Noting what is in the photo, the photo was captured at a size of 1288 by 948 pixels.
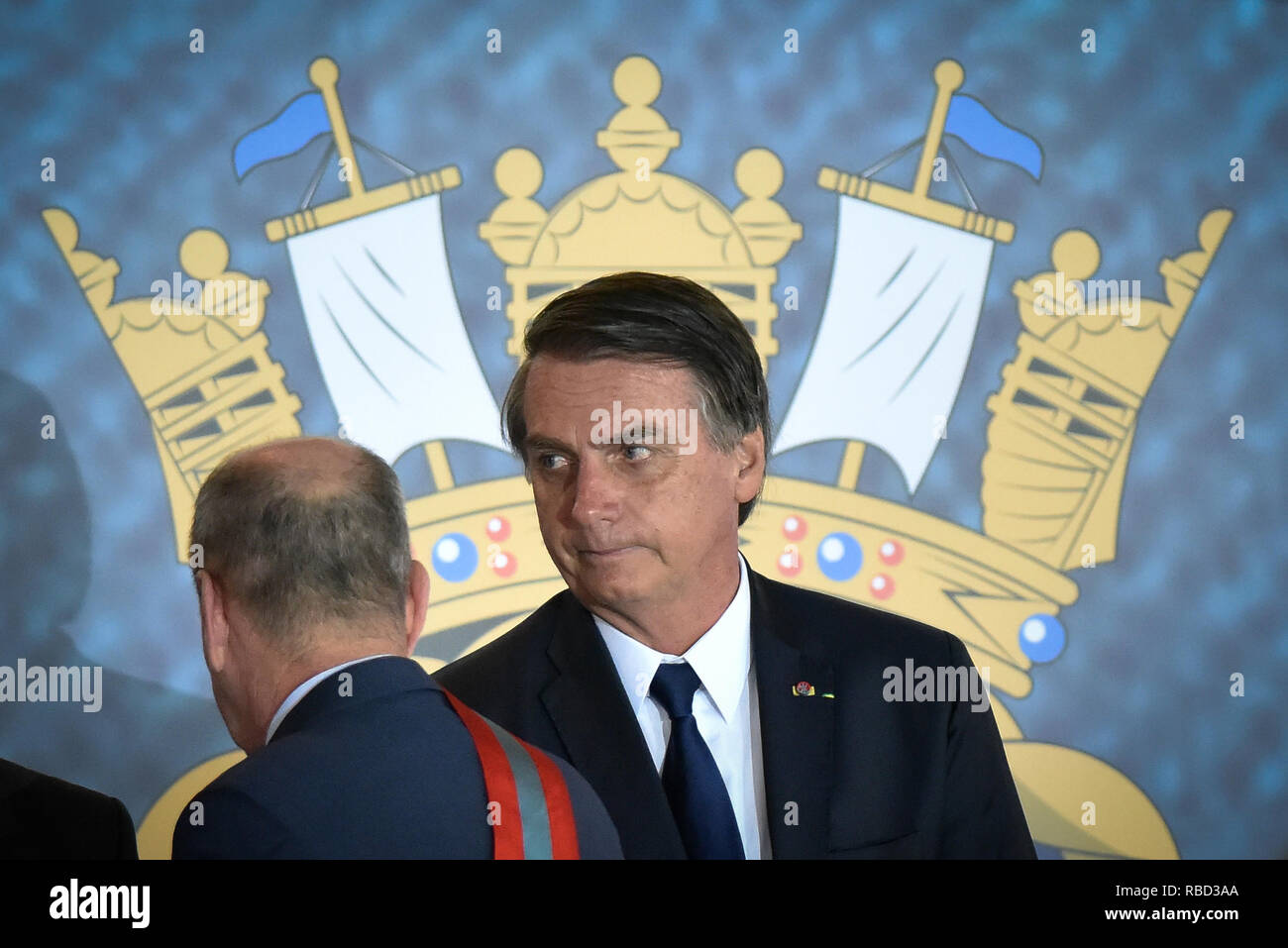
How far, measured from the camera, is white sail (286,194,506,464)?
339 centimetres

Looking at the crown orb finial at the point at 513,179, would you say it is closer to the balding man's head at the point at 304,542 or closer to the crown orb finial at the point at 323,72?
the crown orb finial at the point at 323,72

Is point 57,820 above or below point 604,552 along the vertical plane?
below

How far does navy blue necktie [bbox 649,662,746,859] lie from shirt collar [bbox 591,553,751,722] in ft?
0.04

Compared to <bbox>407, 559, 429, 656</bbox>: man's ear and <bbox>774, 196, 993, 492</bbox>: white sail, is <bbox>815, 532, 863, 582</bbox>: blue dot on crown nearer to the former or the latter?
<bbox>774, 196, 993, 492</bbox>: white sail

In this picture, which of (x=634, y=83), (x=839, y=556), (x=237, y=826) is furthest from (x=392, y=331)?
(x=237, y=826)

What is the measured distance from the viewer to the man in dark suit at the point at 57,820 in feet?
5.91

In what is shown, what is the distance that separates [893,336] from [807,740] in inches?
78.6

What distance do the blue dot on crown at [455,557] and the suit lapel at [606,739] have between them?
68.5 inches

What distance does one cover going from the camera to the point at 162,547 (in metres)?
3.36

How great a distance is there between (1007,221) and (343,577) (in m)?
2.63

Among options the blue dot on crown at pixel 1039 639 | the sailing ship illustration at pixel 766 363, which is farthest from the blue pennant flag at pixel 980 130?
the blue dot on crown at pixel 1039 639

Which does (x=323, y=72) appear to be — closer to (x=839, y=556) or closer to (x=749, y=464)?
(x=839, y=556)

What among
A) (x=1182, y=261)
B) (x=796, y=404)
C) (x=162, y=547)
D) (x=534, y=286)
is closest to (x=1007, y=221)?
(x=1182, y=261)

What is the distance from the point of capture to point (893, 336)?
3.46 m
